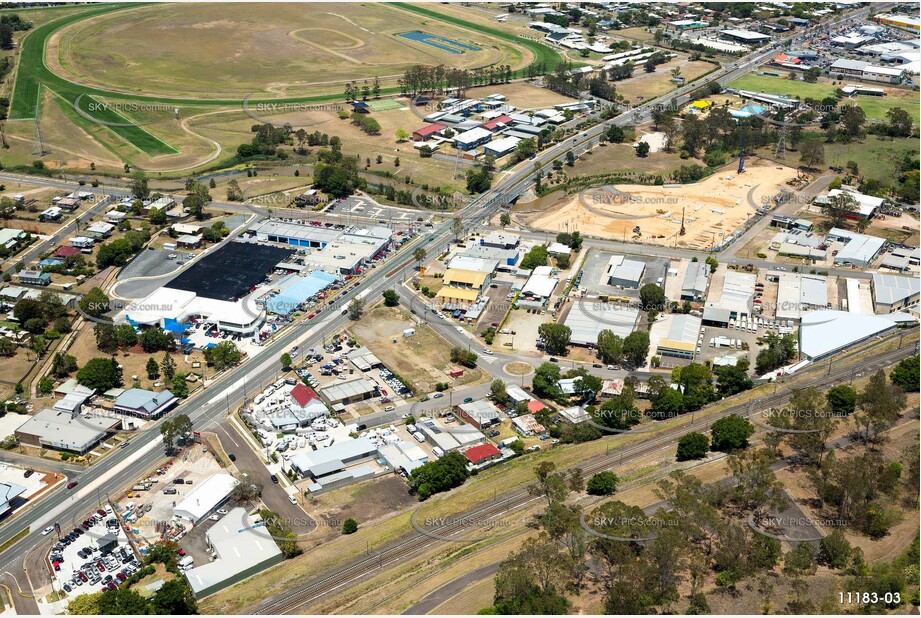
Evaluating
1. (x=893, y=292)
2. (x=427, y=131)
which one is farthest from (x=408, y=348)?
(x=427, y=131)

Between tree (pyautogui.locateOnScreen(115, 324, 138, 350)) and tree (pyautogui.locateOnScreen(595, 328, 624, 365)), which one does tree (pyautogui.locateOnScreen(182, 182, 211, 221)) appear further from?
tree (pyautogui.locateOnScreen(595, 328, 624, 365))

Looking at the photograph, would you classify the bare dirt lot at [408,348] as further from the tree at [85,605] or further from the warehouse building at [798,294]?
the warehouse building at [798,294]

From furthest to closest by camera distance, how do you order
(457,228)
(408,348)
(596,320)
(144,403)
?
(457,228)
(596,320)
(408,348)
(144,403)

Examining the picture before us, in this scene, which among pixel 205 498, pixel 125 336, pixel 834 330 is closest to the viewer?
pixel 205 498

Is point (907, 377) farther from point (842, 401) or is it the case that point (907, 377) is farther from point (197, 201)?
point (197, 201)

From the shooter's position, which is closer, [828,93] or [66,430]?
[66,430]

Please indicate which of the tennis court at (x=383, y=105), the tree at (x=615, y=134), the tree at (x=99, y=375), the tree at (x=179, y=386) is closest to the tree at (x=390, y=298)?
the tree at (x=179, y=386)
